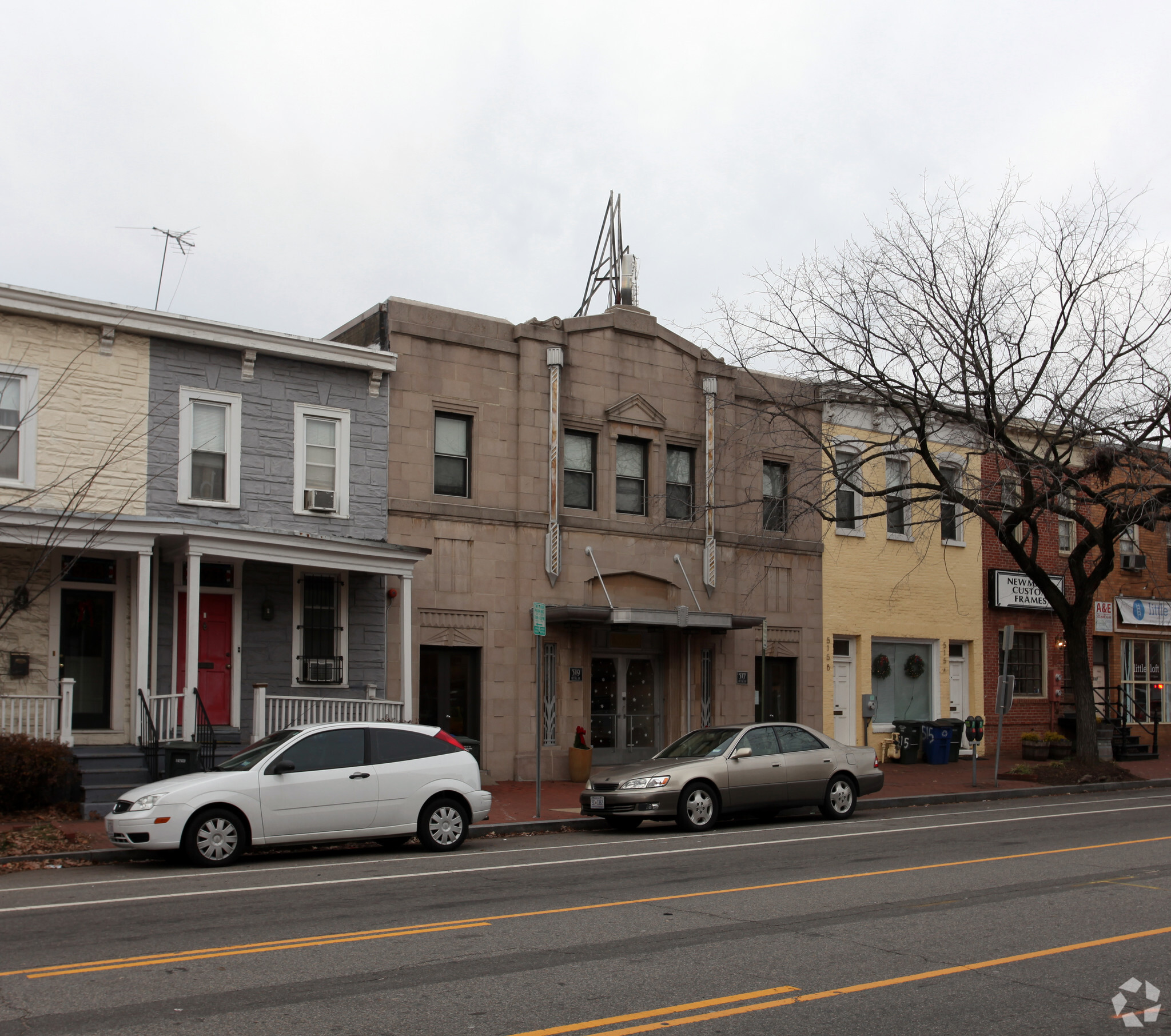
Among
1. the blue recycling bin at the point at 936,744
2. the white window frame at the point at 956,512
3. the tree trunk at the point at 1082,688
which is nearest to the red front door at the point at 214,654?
the blue recycling bin at the point at 936,744

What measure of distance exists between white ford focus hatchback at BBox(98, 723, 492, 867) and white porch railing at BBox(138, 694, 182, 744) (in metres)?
4.05

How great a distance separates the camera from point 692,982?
23.7ft

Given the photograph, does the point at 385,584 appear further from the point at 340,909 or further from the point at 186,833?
the point at 340,909

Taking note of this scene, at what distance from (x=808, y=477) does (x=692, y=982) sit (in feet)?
65.1

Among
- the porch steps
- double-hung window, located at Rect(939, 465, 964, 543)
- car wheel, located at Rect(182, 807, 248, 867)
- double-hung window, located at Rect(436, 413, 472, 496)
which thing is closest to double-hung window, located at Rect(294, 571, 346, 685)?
double-hung window, located at Rect(436, 413, 472, 496)

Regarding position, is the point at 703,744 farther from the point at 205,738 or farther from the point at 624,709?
the point at 205,738

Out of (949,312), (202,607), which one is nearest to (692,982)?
(202,607)

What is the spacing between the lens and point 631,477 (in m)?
24.1

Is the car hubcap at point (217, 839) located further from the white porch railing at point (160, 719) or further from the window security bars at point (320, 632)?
the window security bars at point (320, 632)

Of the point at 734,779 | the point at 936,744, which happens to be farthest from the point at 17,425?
the point at 936,744

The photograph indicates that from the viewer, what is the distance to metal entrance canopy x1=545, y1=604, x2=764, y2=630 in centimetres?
2198

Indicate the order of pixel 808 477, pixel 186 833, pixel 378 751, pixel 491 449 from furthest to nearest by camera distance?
pixel 808 477, pixel 491 449, pixel 378 751, pixel 186 833

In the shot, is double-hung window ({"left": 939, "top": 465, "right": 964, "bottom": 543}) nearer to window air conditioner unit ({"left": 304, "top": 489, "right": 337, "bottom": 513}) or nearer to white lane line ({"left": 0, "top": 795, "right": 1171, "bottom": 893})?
white lane line ({"left": 0, "top": 795, "right": 1171, "bottom": 893})

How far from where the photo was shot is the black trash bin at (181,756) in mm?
16312
